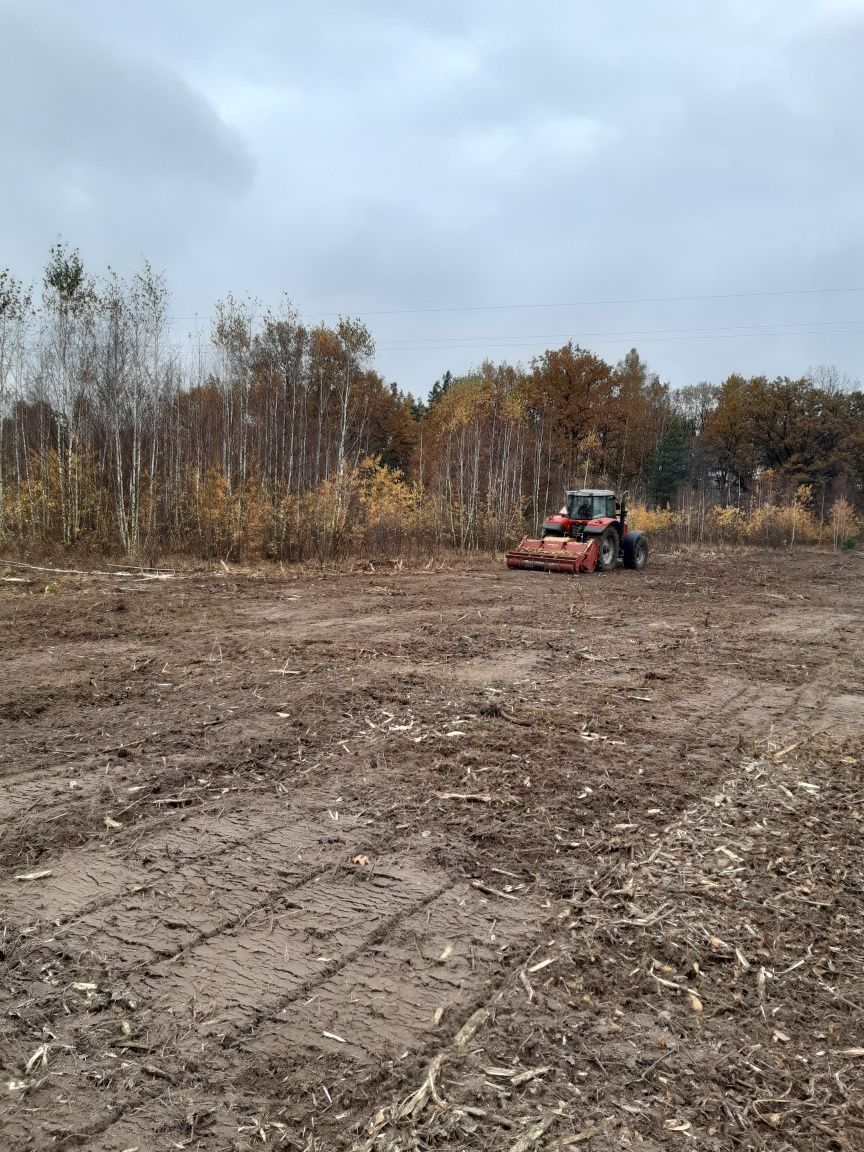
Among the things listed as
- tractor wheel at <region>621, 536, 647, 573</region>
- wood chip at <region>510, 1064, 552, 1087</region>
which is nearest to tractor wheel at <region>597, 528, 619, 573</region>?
tractor wheel at <region>621, 536, 647, 573</region>

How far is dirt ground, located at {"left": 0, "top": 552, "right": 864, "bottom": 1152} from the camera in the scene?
100 inches

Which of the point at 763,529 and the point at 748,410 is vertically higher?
the point at 748,410

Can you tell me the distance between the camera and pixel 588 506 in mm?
22203

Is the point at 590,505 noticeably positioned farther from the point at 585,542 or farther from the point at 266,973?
the point at 266,973

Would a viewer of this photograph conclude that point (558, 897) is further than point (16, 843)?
No

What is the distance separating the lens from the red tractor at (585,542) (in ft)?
67.1

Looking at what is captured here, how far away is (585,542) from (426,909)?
17590 millimetres

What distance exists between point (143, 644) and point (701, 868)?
715cm

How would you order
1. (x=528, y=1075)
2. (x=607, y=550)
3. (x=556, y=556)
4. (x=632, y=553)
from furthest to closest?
(x=632, y=553) < (x=607, y=550) < (x=556, y=556) < (x=528, y=1075)

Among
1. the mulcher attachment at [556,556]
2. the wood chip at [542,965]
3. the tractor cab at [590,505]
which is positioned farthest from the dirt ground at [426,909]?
the tractor cab at [590,505]

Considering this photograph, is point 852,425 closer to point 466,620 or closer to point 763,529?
point 763,529

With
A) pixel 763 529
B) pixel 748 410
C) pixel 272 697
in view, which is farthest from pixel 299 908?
pixel 748 410

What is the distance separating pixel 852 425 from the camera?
4744 centimetres

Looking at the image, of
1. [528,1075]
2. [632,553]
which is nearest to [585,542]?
[632,553]
